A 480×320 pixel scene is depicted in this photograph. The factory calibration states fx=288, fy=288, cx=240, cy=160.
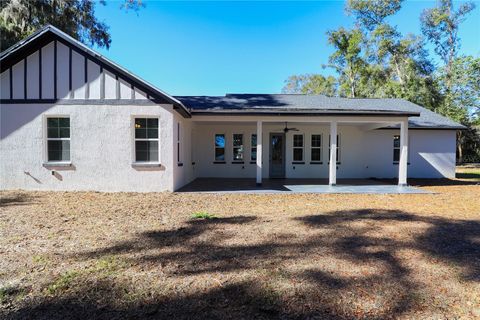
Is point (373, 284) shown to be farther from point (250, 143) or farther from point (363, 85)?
point (363, 85)

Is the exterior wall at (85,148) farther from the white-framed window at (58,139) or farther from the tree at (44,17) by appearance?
the tree at (44,17)

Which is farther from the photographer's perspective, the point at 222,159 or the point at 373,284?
the point at 222,159

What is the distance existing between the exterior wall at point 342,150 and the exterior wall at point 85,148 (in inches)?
196

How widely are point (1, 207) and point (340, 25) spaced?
3110 centimetres

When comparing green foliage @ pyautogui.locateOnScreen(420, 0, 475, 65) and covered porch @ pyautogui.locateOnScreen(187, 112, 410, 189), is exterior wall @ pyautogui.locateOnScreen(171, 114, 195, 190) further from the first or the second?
green foliage @ pyautogui.locateOnScreen(420, 0, 475, 65)

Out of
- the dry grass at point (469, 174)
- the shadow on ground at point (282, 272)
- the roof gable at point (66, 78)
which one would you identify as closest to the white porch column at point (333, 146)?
the shadow on ground at point (282, 272)

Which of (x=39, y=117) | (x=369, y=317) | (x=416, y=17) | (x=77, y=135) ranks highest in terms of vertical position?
(x=416, y=17)

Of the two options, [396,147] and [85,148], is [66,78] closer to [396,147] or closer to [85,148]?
[85,148]

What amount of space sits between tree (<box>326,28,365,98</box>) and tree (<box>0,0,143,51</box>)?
2076cm

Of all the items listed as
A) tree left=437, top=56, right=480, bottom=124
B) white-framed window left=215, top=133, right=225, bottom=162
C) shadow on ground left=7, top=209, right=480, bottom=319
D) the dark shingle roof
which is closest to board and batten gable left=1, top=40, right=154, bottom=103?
the dark shingle roof

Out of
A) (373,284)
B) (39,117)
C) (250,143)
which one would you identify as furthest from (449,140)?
(39,117)

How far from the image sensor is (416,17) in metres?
32.6

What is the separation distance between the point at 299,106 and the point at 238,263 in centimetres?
941

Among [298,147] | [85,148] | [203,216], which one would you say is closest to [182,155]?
[85,148]
